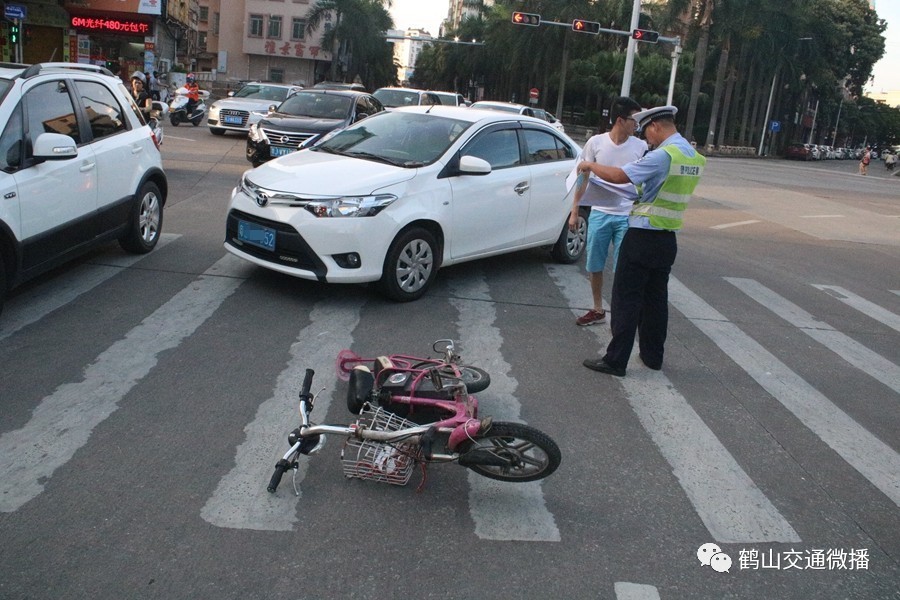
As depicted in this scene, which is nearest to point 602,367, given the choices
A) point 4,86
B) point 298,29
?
point 4,86

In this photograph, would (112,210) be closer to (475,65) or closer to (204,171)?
(204,171)

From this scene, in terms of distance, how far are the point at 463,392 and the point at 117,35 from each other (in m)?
39.9

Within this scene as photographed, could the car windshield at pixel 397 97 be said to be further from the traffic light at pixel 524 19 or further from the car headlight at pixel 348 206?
the car headlight at pixel 348 206

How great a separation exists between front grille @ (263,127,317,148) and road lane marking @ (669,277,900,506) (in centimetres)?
1004

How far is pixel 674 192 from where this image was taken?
5801mm

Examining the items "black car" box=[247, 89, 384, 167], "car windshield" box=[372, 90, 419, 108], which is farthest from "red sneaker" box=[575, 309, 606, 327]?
"car windshield" box=[372, 90, 419, 108]

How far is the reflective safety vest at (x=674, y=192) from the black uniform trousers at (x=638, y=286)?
0.35 ft

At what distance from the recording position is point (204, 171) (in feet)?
51.1

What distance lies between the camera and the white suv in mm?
6109

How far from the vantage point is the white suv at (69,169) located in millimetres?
6109

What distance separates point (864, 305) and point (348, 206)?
6.05m

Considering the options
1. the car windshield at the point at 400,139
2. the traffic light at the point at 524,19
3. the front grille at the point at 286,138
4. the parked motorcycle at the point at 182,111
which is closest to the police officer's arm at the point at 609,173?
the car windshield at the point at 400,139

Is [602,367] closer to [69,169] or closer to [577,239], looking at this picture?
[577,239]

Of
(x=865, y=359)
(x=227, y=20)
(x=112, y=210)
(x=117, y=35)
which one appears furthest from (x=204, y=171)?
(x=227, y=20)
